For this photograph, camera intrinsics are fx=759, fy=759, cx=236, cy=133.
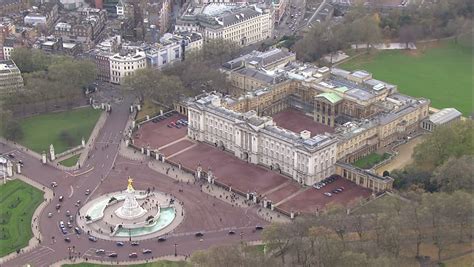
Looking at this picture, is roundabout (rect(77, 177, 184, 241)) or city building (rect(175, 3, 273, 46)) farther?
city building (rect(175, 3, 273, 46))

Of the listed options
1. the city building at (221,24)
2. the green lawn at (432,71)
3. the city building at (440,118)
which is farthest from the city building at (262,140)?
the city building at (221,24)

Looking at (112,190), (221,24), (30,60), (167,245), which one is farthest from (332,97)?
(30,60)

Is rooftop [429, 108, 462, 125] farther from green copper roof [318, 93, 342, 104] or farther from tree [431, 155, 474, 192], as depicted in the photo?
tree [431, 155, 474, 192]

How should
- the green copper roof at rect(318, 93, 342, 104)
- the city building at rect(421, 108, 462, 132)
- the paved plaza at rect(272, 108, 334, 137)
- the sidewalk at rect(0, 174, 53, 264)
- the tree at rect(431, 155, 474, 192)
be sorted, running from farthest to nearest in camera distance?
1. the paved plaza at rect(272, 108, 334, 137)
2. the green copper roof at rect(318, 93, 342, 104)
3. the city building at rect(421, 108, 462, 132)
4. the tree at rect(431, 155, 474, 192)
5. the sidewalk at rect(0, 174, 53, 264)

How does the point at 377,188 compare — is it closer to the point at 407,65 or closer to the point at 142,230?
the point at 142,230

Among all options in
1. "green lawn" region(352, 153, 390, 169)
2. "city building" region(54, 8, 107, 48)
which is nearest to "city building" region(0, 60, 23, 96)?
"city building" region(54, 8, 107, 48)

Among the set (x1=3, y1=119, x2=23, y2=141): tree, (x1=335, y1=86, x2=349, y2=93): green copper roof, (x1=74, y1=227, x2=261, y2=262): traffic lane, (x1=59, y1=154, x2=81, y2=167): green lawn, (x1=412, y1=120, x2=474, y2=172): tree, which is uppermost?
(x1=335, y1=86, x2=349, y2=93): green copper roof
